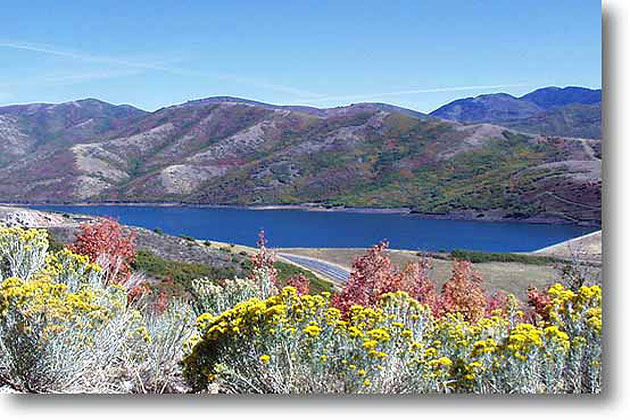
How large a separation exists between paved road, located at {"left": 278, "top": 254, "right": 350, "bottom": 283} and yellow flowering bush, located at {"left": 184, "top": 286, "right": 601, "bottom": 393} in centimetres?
1197

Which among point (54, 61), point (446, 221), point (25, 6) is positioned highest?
point (25, 6)

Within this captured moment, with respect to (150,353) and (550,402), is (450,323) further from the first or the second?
(150,353)

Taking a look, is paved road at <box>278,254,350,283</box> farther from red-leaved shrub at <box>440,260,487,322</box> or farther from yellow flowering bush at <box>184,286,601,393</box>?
yellow flowering bush at <box>184,286,601,393</box>

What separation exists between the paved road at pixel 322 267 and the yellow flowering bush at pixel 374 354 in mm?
11970

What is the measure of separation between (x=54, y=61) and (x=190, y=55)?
0.95 metres

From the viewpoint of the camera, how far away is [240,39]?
397 centimetres

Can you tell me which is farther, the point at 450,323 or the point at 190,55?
the point at 190,55

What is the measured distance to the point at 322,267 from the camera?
17.4m

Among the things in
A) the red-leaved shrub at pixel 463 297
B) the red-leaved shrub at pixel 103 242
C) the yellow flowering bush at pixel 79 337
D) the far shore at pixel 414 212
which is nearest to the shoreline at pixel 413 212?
the far shore at pixel 414 212

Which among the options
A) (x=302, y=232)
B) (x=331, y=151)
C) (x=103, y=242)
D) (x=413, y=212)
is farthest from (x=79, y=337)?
(x=331, y=151)

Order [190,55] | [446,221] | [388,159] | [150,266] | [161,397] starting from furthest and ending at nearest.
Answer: [388,159], [446,221], [150,266], [190,55], [161,397]

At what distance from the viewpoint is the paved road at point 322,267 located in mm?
15508

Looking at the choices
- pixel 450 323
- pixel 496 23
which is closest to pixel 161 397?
pixel 450 323

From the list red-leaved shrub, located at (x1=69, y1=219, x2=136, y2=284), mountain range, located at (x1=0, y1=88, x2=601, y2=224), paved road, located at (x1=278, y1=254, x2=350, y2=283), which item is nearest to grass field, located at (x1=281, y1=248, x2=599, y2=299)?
paved road, located at (x1=278, y1=254, x2=350, y2=283)
